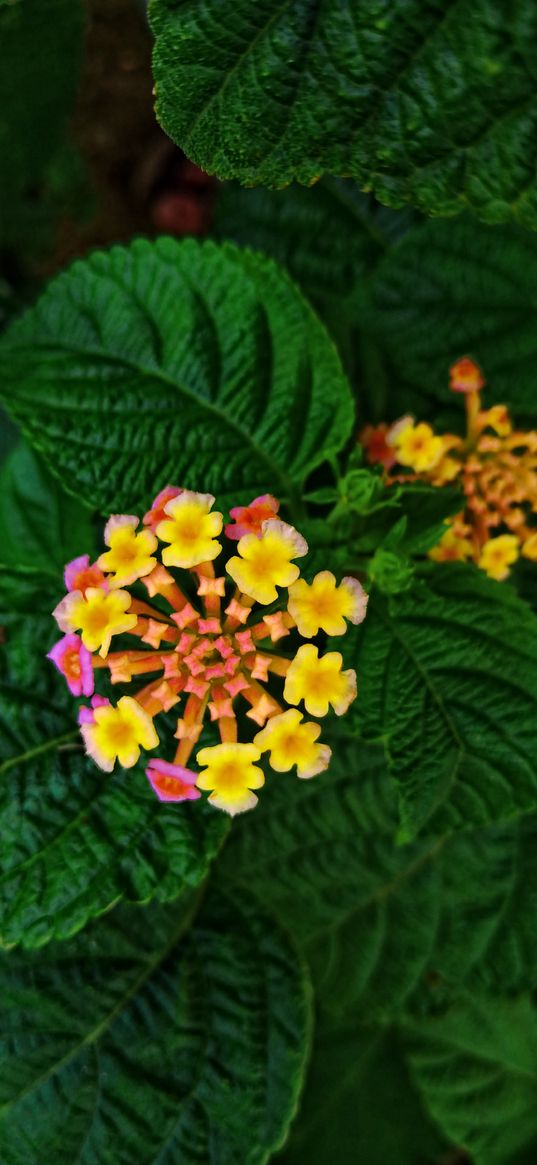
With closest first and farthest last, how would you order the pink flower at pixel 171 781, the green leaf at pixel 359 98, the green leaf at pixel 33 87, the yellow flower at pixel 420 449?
the green leaf at pixel 359 98
the pink flower at pixel 171 781
the yellow flower at pixel 420 449
the green leaf at pixel 33 87

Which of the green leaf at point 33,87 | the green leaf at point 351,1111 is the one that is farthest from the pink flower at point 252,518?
the green leaf at point 351,1111

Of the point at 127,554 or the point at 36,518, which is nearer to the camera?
the point at 127,554

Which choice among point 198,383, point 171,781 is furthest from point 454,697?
point 198,383

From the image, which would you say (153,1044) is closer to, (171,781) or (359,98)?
(171,781)

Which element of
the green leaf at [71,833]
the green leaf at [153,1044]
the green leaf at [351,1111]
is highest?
the green leaf at [71,833]

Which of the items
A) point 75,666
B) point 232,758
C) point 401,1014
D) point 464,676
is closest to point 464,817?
point 464,676

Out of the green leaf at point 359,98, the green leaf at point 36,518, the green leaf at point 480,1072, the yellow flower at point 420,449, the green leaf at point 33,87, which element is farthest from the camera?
the green leaf at point 480,1072

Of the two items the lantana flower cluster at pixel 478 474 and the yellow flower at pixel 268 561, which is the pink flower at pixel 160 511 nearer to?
the yellow flower at pixel 268 561
